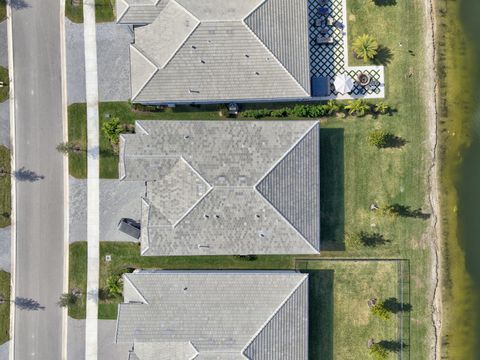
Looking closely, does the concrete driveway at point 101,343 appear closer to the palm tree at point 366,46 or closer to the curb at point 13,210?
the curb at point 13,210

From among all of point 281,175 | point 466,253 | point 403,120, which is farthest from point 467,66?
point 281,175

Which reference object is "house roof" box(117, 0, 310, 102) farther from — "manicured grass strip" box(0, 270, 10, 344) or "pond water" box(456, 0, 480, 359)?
"manicured grass strip" box(0, 270, 10, 344)

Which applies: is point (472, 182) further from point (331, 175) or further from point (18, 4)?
point (18, 4)

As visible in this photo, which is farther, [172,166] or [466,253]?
[466,253]

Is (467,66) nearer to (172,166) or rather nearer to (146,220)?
(172,166)

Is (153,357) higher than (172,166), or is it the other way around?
(172,166)
